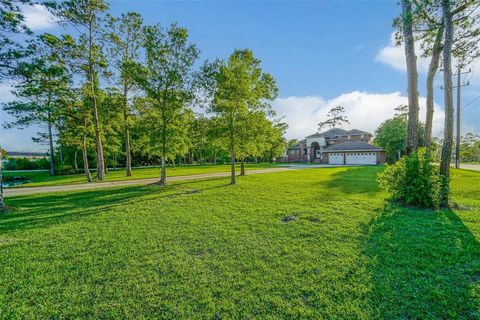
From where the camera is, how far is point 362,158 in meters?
36.5

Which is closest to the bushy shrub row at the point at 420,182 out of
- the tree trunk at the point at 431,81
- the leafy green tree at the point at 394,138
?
the tree trunk at the point at 431,81

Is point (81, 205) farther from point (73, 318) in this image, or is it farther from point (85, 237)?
point (73, 318)

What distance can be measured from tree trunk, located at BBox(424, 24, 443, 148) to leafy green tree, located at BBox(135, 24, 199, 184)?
36.9 feet

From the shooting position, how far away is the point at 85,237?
4.93 metres

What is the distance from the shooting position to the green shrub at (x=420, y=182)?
21.8 ft

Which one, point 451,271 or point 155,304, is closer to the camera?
point 155,304

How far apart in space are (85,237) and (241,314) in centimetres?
446

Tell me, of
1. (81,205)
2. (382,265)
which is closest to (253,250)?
(382,265)

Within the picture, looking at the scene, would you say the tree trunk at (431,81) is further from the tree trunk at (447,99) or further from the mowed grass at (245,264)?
the mowed grass at (245,264)

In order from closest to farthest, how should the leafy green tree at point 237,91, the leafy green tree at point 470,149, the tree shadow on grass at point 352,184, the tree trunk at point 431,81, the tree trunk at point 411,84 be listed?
the tree trunk at point 411,84, the tree trunk at point 431,81, the tree shadow on grass at point 352,184, the leafy green tree at point 237,91, the leafy green tree at point 470,149

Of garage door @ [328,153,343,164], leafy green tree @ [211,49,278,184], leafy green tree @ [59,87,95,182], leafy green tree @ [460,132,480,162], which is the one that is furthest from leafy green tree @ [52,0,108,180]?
leafy green tree @ [460,132,480,162]

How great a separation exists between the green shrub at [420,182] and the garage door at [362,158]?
3276 cm

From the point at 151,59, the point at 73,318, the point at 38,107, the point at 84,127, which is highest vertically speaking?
the point at 151,59

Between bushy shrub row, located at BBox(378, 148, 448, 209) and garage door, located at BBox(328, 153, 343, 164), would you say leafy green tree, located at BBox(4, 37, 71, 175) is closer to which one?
bushy shrub row, located at BBox(378, 148, 448, 209)
